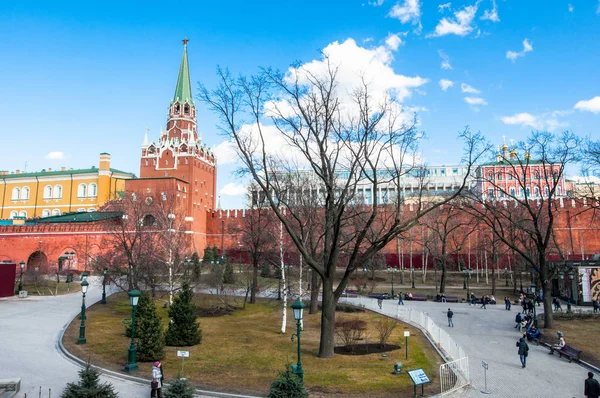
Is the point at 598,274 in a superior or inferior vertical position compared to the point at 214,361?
superior

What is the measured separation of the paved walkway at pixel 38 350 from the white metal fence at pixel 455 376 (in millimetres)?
7719

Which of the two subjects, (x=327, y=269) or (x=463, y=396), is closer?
(x=463, y=396)

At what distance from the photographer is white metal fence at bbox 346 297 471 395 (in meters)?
11.8

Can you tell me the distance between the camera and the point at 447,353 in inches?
592

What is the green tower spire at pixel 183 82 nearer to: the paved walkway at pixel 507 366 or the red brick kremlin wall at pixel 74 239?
the red brick kremlin wall at pixel 74 239

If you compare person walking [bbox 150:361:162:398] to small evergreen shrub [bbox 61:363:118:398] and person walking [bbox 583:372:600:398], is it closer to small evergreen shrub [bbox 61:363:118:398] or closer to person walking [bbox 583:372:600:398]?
small evergreen shrub [bbox 61:363:118:398]

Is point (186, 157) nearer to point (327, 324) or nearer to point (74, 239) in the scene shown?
point (74, 239)

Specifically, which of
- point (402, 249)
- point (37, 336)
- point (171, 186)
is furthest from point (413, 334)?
point (171, 186)

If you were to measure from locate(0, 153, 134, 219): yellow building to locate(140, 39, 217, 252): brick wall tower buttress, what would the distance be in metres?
7.32

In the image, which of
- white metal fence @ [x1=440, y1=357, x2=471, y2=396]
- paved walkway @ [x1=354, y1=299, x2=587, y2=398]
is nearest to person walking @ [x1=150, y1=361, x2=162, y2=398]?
white metal fence @ [x1=440, y1=357, x2=471, y2=396]

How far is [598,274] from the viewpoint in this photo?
28344 mm

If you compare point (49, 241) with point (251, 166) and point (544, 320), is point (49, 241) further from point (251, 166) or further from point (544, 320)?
point (544, 320)

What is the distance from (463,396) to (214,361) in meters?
7.62

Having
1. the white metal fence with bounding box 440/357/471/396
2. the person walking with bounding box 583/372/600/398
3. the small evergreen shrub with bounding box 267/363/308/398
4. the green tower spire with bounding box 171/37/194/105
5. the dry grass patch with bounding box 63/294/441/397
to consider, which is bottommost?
the dry grass patch with bounding box 63/294/441/397
